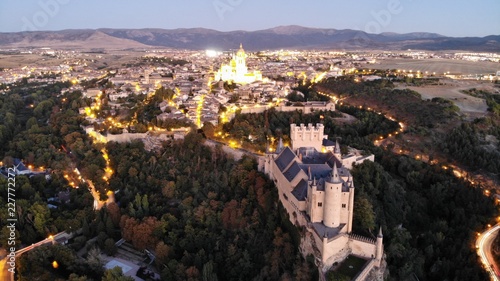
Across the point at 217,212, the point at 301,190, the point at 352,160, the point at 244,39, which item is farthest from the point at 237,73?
the point at 244,39

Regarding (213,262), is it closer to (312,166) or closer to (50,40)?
(312,166)

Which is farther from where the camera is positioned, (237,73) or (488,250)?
(237,73)

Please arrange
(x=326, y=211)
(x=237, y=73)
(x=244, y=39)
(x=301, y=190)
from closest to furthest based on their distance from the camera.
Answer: (x=326, y=211), (x=301, y=190), (x=237, y=73), (x=244, y=39)

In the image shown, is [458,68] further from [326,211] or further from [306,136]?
[326,211]

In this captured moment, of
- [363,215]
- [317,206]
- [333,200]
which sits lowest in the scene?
[363,215]

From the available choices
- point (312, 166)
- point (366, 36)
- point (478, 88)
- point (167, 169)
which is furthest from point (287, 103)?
point (366, 36)

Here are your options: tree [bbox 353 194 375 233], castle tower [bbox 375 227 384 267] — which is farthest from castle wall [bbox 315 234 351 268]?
tree [bbox 353 194 375 233]
